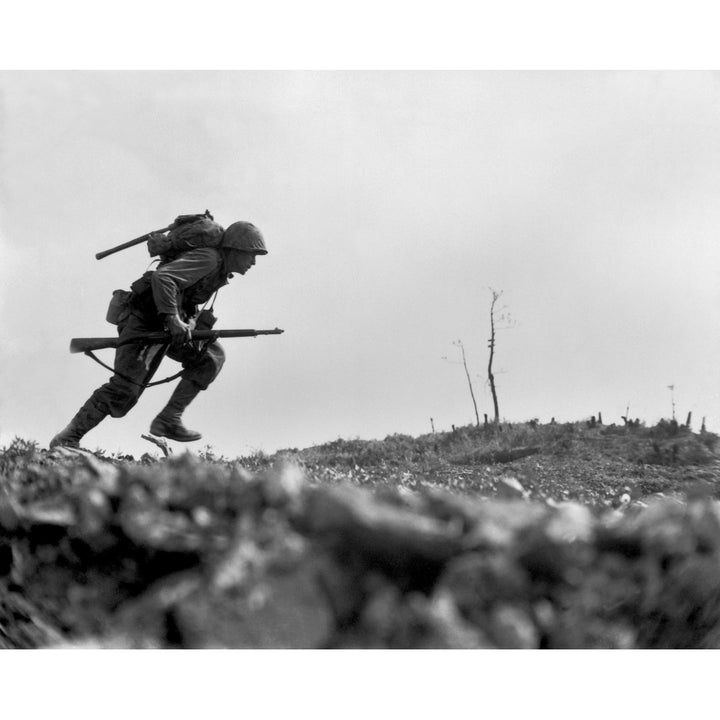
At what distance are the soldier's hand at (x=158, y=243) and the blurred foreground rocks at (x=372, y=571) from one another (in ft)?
9.57

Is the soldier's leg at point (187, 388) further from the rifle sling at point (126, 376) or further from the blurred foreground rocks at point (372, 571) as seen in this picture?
the blurred foreground rocks at point (372, 571)

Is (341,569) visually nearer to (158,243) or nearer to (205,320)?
(158,243)

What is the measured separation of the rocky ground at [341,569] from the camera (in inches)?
31.2

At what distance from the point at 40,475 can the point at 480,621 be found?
44.2 inches

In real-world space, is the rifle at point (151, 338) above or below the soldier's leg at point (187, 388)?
above

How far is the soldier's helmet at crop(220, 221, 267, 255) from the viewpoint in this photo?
3.55m

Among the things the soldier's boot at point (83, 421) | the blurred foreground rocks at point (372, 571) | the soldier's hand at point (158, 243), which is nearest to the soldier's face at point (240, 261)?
the soldier's hand at point (158, 243)

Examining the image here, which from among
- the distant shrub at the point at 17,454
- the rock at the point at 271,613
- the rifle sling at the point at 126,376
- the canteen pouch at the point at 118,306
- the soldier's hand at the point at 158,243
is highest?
the soldier's hand at the point at 158,243

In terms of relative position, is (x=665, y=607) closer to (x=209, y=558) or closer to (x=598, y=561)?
(x=598, y=561)

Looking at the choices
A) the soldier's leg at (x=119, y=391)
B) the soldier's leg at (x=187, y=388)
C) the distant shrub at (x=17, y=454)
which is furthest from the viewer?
the soldier's leg at (x=187, y=388)

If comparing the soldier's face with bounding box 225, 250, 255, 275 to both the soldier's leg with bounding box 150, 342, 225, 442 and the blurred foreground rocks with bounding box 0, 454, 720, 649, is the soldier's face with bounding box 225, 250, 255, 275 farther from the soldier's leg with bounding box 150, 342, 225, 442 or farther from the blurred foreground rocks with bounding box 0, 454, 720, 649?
the blurred foreground rocks with bounding box 0, 454, 720, 649

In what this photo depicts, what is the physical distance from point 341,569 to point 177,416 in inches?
140

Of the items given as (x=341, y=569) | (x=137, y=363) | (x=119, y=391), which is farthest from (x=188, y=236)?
(x=341, y=569)

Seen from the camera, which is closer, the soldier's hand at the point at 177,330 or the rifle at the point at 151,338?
the soldier's hand at the point at 177,330
